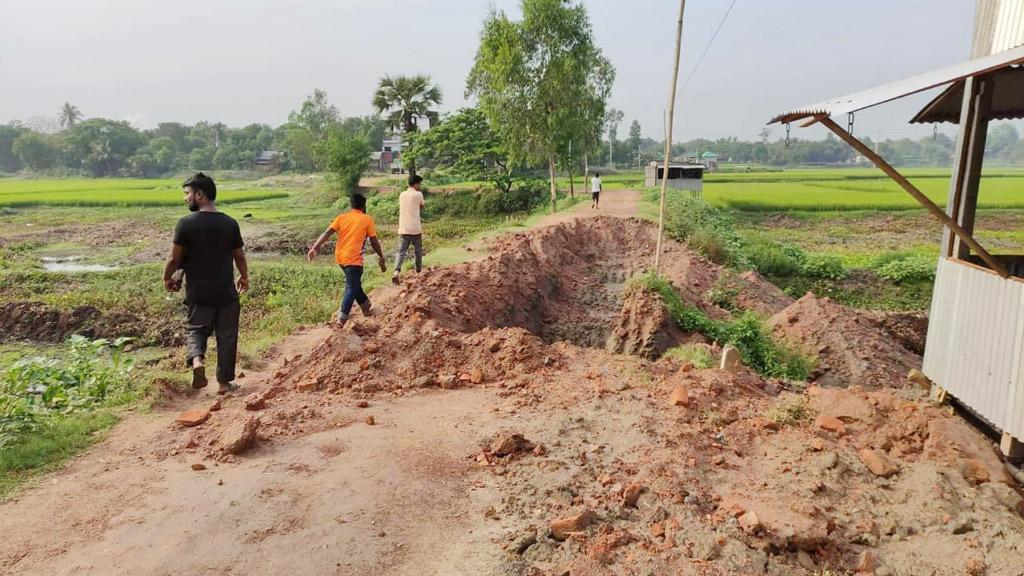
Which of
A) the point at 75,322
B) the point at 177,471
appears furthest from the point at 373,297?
the point at 75,322

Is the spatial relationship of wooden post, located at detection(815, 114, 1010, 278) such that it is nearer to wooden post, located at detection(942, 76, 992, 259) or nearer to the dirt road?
wooden post, located at detection(942, 76, 992, 259)

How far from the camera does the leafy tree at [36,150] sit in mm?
74312

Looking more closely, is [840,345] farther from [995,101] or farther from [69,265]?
[69,265]

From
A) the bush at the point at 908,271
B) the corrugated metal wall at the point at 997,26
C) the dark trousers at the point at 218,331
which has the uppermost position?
the corrugated metal wall at the point at 997,26

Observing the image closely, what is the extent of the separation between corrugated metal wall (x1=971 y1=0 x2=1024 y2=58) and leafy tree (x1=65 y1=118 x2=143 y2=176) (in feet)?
275

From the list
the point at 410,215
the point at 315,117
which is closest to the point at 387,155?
the point at 315,117

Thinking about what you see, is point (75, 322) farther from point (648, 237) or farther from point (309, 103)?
point (309, 103)

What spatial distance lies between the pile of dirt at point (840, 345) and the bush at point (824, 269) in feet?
17.3

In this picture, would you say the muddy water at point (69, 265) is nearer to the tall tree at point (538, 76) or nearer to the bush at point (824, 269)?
the tall tree at point (538, 76)

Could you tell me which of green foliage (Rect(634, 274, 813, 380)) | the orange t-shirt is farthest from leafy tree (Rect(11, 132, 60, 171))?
green foliage (Rect(634, 274, 813, 380))

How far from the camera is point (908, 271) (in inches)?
595

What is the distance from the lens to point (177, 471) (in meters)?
3.75

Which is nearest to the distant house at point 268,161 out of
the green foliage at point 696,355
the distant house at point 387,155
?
the distant house at point 387,155

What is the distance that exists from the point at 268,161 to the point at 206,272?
3000 inches
